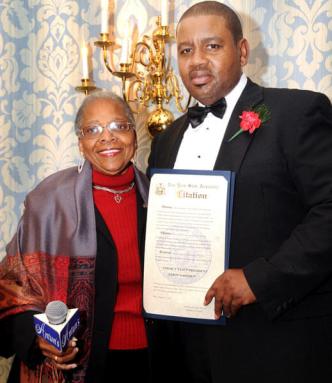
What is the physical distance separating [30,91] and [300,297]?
2057 millimetres

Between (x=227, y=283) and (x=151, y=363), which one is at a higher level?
(x=227, y=283)

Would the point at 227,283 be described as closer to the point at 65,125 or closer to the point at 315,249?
the point at 315,249

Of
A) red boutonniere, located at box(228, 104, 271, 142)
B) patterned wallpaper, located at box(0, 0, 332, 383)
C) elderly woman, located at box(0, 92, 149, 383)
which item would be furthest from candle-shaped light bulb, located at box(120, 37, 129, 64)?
red boutonniere, located at box(228, 104, 271, 142)

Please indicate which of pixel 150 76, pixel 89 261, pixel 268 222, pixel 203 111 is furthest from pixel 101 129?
pixel 150 76

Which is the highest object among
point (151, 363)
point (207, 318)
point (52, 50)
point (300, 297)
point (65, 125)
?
point (52, 50)

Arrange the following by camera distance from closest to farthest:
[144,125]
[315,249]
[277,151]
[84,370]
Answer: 1. [315,249]
2. [277,151]
3. [84,370]
4. [144,125]

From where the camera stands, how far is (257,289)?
1635 millimetres

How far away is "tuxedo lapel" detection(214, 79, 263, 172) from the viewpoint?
5.85ft

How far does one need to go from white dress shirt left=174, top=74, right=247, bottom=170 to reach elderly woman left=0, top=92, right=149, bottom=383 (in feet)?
0.76

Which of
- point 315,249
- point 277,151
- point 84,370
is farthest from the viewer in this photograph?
point 84,370

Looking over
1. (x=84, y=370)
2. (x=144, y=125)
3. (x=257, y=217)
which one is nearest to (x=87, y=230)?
(x=84, y=370)

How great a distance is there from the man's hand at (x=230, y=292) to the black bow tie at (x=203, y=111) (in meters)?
0.64

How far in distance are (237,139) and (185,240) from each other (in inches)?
16.1

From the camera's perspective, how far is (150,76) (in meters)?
2.79
